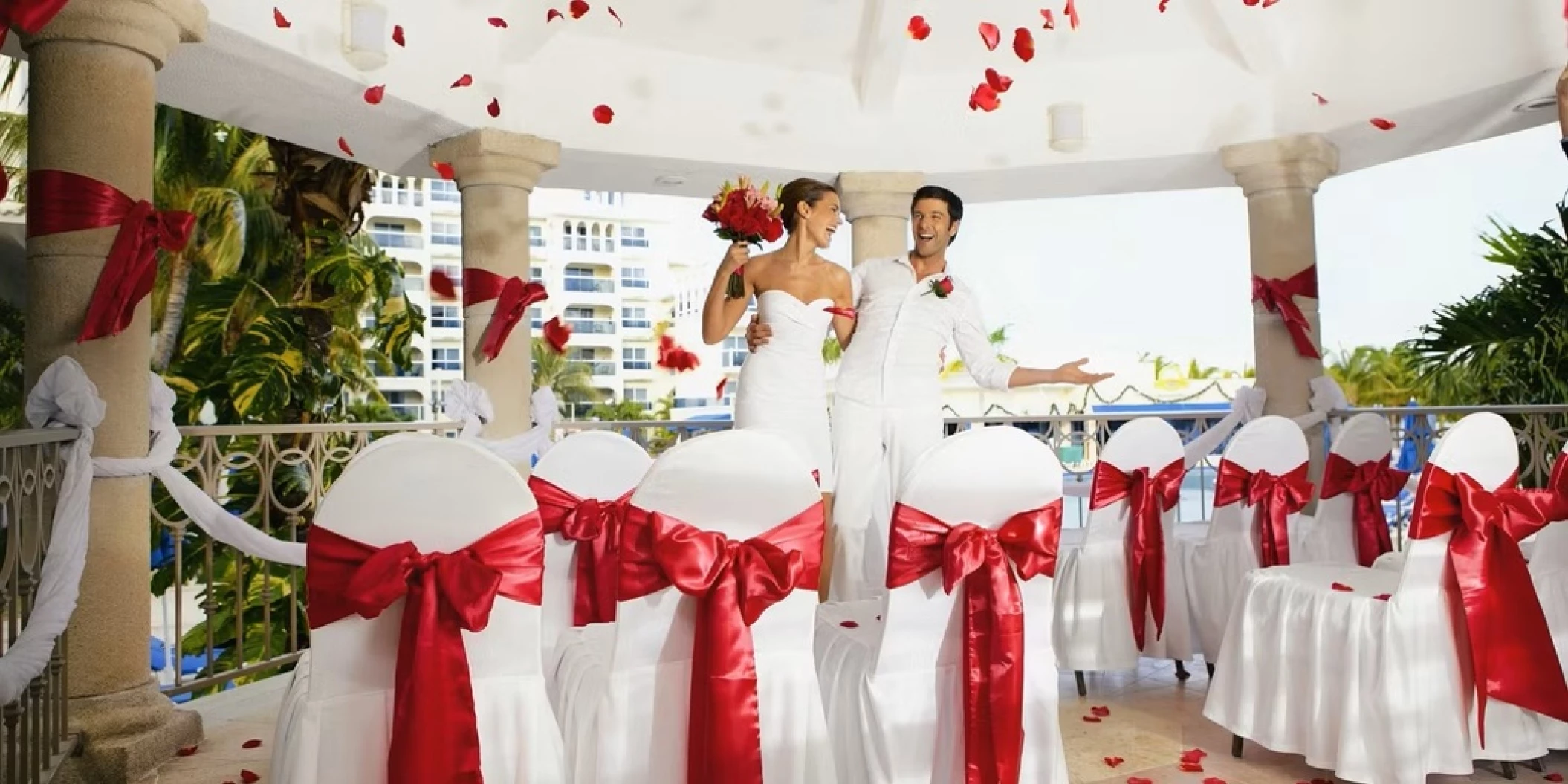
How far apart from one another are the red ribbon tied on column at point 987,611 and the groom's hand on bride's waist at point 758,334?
1.44 m

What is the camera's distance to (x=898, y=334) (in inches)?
142

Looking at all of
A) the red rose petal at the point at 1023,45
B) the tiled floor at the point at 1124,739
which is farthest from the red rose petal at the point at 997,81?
the tiled floor at the point at 1124,739

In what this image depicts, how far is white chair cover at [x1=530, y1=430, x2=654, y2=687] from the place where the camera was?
2881mm

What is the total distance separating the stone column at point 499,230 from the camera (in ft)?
19.7

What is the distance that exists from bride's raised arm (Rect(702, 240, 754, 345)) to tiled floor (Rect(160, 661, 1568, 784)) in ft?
5.95

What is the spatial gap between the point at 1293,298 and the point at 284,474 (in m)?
7.00

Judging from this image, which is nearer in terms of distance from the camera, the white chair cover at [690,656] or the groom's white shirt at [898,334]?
the white chair cover at [690,656]

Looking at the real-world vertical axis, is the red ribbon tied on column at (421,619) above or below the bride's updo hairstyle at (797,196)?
below

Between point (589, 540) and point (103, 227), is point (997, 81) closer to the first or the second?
point (589, 540)

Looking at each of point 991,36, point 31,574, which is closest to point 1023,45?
point 991,36

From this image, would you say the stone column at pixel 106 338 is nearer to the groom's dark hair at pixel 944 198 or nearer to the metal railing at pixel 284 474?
the metal railing at pixel 284 474

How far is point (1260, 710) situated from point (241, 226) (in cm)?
932

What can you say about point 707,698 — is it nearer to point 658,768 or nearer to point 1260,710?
point 658,768

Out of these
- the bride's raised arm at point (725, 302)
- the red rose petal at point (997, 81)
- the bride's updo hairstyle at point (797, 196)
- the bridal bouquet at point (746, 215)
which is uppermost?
the red rose petal at point (997, 81)
